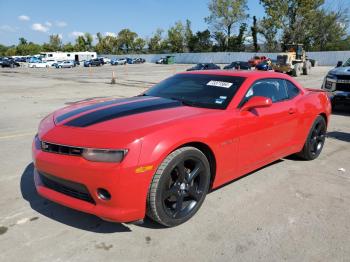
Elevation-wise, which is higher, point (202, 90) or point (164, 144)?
point (202, 90)

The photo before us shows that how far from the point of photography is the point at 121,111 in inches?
144

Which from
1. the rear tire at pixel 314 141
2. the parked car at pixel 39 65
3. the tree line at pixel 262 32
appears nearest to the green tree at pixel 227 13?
the tree line at pixel 262 32

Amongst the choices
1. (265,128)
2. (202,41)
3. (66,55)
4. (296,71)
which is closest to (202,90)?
(265,128)

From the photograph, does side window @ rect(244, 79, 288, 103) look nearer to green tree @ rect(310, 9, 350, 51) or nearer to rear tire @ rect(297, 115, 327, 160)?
rear tire @ rect(297, 115, 327, 160)

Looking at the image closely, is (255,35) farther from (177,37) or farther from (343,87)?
(343,87)

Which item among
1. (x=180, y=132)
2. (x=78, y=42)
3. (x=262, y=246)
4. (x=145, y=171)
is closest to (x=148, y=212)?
(x=145, y=171)

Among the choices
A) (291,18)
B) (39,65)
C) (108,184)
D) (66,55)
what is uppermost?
(291,18)

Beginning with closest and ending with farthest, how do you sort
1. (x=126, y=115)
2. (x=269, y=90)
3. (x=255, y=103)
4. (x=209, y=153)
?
(x=126, y=115) < (x=209, y=153) < (x=255, y=103) < (x=269, y=90)

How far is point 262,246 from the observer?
308cm

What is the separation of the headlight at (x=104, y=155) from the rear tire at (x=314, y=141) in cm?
339

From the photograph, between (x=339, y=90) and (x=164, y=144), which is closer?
(x=164, y=144)

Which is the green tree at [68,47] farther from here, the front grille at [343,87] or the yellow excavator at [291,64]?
the front grille at [343,87]

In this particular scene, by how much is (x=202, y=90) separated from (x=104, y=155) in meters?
1.77

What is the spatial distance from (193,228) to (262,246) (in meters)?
0.65
